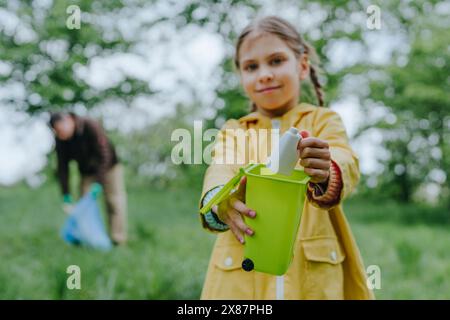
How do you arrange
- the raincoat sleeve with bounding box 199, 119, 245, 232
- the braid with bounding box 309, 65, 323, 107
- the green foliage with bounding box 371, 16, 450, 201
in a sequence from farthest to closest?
the green foliage with bounding box 371, 16, 450, 201, the braid with bounding box 309, 65, 323, 107, the raincoat sleeve with bounding box 199, 119, 245, 232

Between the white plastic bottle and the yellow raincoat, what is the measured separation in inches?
10.9

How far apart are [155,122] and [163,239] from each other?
4.66 metres

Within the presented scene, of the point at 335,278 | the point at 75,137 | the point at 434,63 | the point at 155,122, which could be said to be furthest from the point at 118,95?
the point at 335,278

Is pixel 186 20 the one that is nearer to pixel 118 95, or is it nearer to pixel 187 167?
pixel 118 95

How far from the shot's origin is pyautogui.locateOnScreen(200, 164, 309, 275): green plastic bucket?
43.0 inches

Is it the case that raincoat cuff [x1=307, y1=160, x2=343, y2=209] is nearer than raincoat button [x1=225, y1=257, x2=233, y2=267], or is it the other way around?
raincoat cuff [x1=307, y1=160, x2=343, y2=209]

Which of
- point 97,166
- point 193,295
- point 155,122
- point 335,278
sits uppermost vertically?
point 155,122

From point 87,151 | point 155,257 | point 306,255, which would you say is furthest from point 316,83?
point 87,151

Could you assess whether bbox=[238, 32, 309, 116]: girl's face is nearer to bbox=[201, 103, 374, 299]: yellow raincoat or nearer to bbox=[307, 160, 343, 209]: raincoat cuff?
bbox=[201, 103, 374, 299]: yellow raincoat

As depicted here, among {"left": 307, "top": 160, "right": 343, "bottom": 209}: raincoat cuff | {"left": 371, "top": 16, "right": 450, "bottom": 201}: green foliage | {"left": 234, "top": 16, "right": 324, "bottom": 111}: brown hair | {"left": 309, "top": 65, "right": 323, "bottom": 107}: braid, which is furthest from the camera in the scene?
{"left": 371, "top": 16, "right": 450, "bottom": 201}: green foliage

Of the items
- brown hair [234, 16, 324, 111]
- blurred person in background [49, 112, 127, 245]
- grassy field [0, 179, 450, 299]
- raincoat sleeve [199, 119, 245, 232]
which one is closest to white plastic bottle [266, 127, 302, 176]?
raincoat sleeve [199, 119, 245, 232]

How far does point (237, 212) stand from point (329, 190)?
0.21m

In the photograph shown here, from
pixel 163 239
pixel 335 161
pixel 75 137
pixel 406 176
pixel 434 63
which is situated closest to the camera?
pixel 335 161
